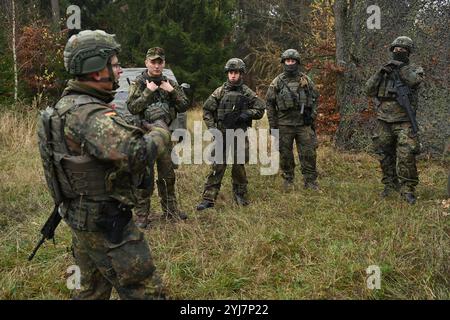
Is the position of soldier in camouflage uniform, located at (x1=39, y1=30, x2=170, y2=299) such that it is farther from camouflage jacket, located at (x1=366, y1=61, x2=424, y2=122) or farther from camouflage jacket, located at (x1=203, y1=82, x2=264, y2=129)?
camouflage jacket, located at (x1=366, y1=61, x2=424, y2=122)

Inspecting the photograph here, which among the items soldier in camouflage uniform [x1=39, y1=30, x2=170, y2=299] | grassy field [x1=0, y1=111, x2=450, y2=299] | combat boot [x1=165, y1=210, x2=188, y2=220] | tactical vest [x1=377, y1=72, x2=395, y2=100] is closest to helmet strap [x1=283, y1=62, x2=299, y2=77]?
tactical vest [x1=377, y1=72, x2=395, y2=100]

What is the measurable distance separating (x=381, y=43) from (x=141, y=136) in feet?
23.8

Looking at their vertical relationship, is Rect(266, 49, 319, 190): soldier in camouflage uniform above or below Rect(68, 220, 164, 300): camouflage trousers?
above

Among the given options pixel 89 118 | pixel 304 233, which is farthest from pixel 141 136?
pixel 304 233

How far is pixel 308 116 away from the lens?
6332 millimetres

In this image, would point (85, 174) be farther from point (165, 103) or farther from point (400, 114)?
point (400, 114)

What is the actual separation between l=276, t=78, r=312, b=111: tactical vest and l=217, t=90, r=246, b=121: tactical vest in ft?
3.08

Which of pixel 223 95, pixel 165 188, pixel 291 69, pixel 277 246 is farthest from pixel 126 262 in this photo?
pixel 291 69

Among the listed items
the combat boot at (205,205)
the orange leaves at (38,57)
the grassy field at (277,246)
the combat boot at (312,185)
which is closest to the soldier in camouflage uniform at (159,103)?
the grassy field at (277,246)

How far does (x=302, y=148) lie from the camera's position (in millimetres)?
6457

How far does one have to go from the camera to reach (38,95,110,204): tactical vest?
8.02ft

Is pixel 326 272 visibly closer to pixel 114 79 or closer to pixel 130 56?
pixel 114 79

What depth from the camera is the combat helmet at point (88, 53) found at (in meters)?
2.49

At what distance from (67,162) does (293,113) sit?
440 centimetres
